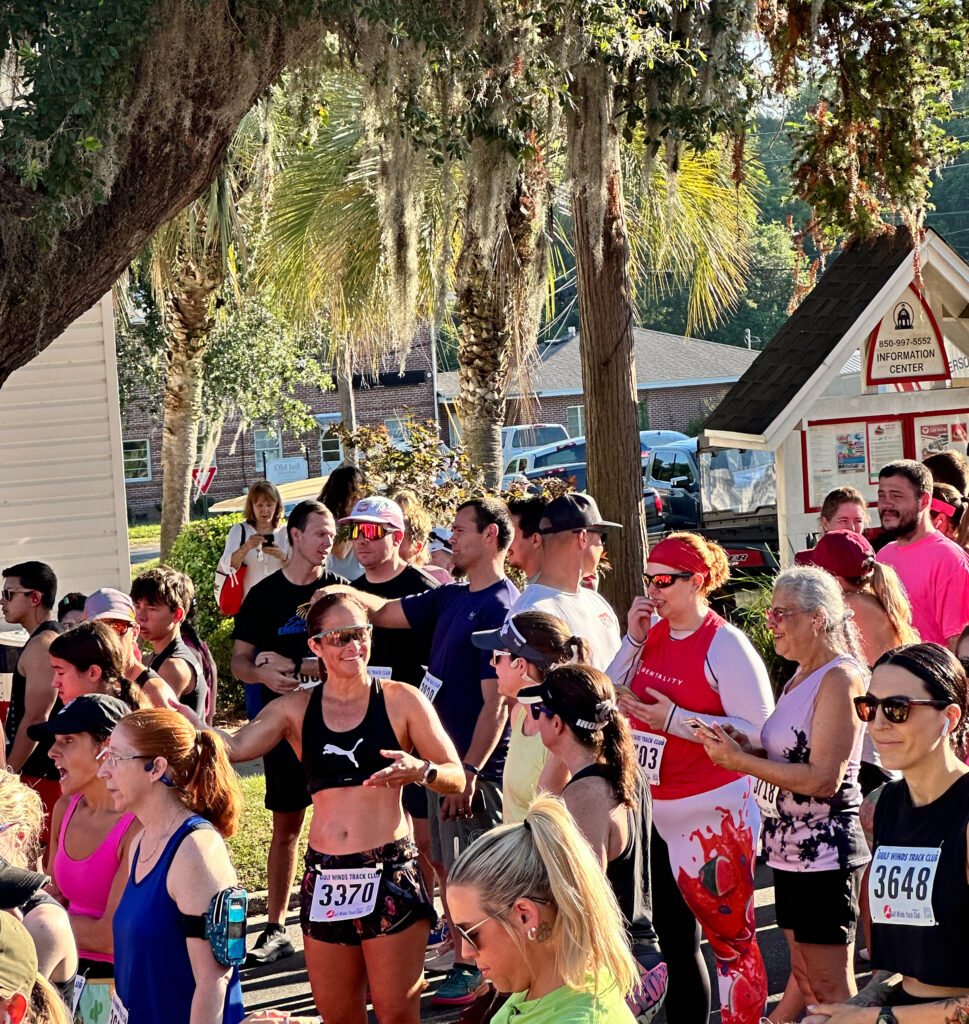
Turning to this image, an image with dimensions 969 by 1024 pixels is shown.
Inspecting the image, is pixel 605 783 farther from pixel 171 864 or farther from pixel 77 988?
pixel 77 988

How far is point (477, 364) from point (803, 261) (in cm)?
328

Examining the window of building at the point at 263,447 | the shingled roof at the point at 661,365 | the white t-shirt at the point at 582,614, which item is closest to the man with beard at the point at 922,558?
the white t-shirt at the point at 582,614

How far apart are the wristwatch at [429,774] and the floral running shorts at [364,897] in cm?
24

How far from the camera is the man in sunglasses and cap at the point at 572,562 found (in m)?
5.44

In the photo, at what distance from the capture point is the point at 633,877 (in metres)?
3.80

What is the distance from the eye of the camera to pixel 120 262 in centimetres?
716

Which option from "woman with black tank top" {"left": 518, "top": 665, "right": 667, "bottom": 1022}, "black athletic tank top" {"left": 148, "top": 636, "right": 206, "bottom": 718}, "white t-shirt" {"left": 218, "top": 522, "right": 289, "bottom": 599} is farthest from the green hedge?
"woman with black tank top" {"left": 518, "top": 665, "right": 667, "bottom": 1022}

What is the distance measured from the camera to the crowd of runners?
307 cm

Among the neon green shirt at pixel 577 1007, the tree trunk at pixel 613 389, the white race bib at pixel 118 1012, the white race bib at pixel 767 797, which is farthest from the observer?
the tree trunk at pixel 613 389

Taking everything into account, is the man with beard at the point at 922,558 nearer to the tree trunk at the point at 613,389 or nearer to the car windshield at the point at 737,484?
the tree trunk at the point at 613,389

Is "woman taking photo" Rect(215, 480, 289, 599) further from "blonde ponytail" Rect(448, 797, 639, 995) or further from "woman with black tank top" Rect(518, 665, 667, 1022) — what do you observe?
"blonde ponytail" Rect(448, 797, 639, 995)

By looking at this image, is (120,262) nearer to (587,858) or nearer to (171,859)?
(171,859)

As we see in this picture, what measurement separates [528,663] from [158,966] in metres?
1.51

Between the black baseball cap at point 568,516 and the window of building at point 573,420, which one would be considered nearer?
the black baseball cap at point 568,516
